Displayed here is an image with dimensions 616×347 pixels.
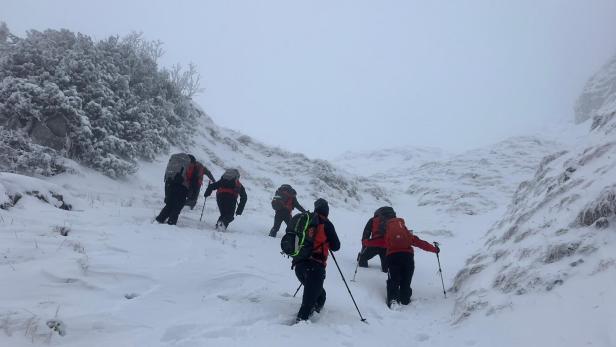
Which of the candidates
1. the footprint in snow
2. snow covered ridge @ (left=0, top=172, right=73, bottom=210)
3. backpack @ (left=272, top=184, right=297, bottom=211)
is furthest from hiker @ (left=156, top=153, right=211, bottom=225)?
the footprint in snow

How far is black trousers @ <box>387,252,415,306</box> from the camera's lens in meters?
9.34

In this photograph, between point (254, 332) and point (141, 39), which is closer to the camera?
point (254, 332)

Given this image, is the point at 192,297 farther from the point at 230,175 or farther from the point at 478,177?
the point at 478,177

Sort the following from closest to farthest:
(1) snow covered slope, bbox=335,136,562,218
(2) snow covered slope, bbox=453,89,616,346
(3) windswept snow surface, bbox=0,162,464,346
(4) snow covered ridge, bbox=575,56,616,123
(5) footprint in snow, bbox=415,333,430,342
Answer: (3) windswept snow surface, bbox=0,162,464,346 → (2) snow covered slope, bbox=453,89,616,346 → (5) footprint in snow, bbox=415,333,430,342 → (1) snow covered slope, bbox=335,136,562,218 → (4) snow covered ridge, bbox=575,56,616,123

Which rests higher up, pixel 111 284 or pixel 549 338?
pixel 549 338

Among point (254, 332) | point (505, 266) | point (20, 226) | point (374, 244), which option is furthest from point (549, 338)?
point (20, 226)

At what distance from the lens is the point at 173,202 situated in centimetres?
1138

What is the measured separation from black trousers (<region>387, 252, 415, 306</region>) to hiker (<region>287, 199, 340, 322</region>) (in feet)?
8.25

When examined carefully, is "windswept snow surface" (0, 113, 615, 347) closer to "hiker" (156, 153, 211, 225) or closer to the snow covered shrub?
"hiker" (156, 153, 211, 225)

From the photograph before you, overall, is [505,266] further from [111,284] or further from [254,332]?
[111,284]

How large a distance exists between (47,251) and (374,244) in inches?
292

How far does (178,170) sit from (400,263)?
20.8 ft

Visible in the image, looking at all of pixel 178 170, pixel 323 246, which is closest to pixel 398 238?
pixel 323 246

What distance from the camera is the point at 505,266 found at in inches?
317
